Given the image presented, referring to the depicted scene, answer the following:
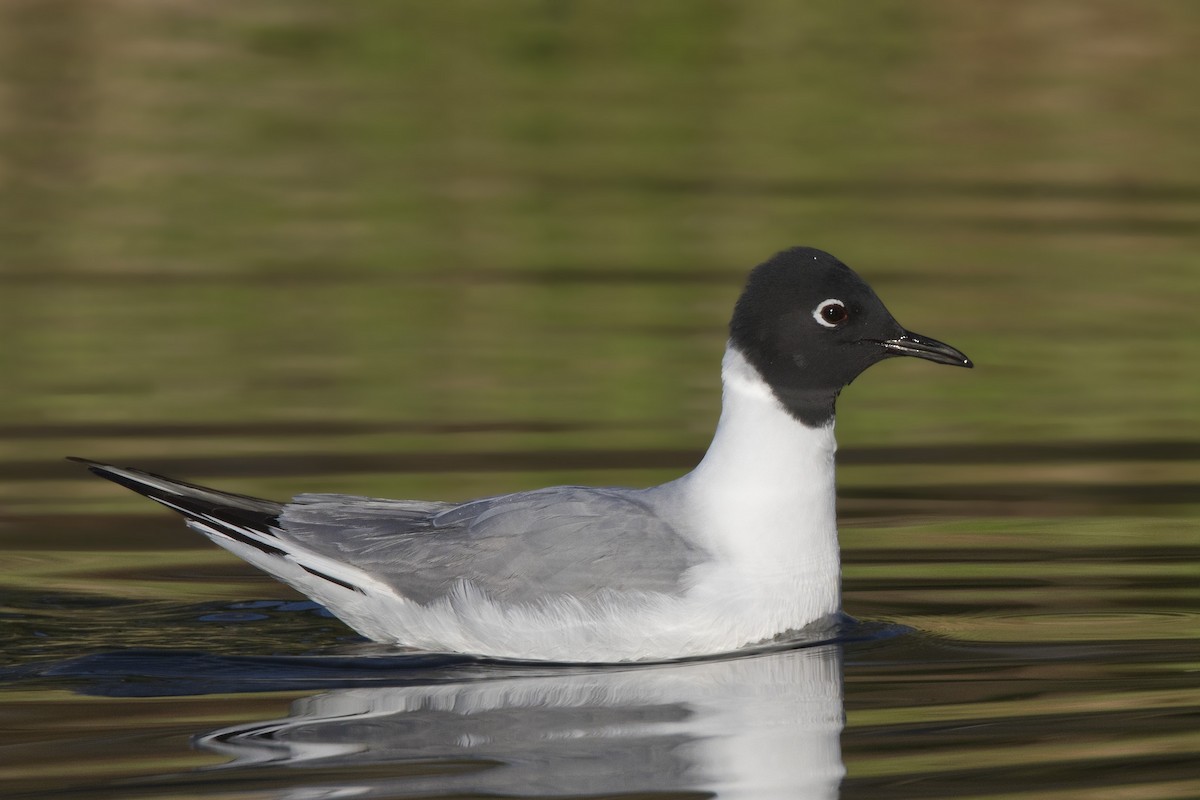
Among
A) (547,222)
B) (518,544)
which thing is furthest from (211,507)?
(547,222)

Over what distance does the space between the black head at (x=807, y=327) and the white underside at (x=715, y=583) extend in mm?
77

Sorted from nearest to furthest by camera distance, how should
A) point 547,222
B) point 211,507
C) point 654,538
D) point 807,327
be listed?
point 654,538, point 807,327, point 211,507, point 547,222

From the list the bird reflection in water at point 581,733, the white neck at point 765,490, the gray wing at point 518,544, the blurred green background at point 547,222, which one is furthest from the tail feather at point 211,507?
the blurred green background at point 547,222

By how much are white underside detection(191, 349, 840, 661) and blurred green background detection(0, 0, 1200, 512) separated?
85.4 inches

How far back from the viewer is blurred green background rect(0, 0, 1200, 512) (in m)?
11.5

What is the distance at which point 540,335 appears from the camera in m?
13.9

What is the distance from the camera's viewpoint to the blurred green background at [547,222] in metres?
11.5

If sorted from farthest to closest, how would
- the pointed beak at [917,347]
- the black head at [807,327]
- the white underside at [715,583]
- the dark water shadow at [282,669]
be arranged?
the pointed beak at [917,347], the black head at [807,327], the white underside at [715,583], the dark water shadow at [282,669]

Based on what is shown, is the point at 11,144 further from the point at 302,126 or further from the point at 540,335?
the point at 540,335

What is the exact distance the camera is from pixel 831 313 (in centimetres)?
790

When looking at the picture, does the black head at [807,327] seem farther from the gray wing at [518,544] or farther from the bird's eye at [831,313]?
the gray wing at [518,544]

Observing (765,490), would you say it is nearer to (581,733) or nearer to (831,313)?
(831,313)

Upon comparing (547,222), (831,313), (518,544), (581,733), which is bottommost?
(581,733)

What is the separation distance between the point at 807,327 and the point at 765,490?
0.61 meters
